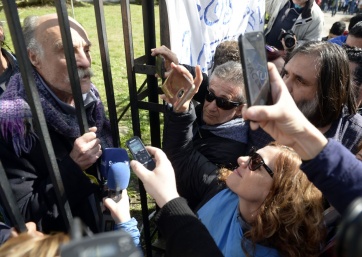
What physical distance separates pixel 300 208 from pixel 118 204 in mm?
727

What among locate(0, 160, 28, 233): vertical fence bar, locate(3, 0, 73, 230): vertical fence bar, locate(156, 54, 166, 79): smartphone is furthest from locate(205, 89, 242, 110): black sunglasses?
locate(0, 160, 28, 233): vertical fence bar

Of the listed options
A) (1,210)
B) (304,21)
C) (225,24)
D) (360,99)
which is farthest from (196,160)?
(304,21)

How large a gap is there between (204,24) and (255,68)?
1.72 meters

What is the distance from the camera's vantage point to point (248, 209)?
144 centimetres

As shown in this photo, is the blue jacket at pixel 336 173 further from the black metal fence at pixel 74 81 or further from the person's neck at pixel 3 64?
the person's neck at pixel 3 64

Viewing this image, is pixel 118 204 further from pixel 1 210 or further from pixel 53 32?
pixel 53 32

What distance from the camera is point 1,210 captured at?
1560mm

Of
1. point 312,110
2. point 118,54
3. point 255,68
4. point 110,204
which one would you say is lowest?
point 118,54

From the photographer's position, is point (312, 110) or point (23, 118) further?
point (312, 110)

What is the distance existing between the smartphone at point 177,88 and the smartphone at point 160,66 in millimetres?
84

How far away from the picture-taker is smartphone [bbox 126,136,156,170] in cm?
139

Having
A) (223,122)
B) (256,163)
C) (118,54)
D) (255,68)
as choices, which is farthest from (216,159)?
(118,54)

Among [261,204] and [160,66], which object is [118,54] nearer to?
[160,66]

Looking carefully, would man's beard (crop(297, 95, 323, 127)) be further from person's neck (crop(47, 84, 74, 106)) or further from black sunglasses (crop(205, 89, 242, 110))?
person's neck (crop(47, 84, 74, 106))
